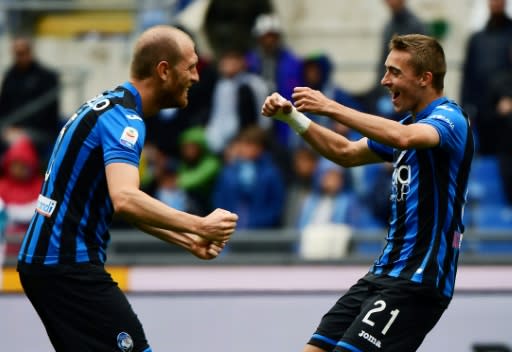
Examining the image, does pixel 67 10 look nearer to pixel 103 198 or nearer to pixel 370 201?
pixel 370 201

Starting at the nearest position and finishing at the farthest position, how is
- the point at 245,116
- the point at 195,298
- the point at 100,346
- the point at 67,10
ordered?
the point at 100,346 → the point at 195,298 → the point at 245,116 → the point at 67,10

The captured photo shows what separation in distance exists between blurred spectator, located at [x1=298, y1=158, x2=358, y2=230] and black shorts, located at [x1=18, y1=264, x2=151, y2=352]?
3918mm

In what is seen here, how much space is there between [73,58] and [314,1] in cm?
253

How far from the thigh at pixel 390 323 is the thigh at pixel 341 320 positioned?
0.42 feet

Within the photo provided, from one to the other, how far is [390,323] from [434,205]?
0.58 m

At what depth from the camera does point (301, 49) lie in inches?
462

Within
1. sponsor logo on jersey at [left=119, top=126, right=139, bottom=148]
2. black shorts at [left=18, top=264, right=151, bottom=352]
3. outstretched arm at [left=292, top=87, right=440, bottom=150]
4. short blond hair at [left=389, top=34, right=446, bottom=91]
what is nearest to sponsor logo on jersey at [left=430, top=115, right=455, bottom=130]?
outstretched arm at [left=292, top=87, right=440, bottom=150]

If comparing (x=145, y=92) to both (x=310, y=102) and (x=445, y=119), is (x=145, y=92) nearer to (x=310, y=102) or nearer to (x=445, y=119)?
(x=310, y=102)

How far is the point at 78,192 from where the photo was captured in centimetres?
539

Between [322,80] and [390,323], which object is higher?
[322,80]

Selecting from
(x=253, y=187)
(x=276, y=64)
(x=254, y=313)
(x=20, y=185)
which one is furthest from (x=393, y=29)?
(x=20, y=185)

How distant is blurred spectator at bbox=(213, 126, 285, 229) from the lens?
938 centimetres

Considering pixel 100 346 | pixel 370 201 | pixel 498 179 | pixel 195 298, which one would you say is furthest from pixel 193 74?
pixel 498 179

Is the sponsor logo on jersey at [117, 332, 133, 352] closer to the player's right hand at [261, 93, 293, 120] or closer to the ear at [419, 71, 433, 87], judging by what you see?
the player's right hand at [261, 93, 293, 120]
